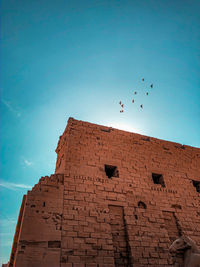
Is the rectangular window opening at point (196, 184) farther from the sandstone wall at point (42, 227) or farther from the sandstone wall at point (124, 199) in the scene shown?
the sandstone wall at point (42, 227)

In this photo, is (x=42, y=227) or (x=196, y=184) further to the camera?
(x=196, y=184)

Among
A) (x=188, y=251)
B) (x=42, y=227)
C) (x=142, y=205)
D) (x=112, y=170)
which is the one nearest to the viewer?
(x=188, y=251)

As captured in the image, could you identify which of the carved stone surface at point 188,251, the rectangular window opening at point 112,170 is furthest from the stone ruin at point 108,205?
the carved stone surface at point 188,251

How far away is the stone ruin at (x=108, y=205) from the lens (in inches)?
204

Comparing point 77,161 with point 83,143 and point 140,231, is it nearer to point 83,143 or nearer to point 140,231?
point 83,143

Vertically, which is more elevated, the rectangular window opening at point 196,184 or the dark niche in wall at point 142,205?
the rectangular window opening at point 196,184

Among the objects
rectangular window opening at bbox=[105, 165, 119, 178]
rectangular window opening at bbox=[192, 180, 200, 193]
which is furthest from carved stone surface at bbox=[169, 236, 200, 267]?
rectangular window opening at bbox=[192, 180, 200, 193]

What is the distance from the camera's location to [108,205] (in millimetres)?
6539

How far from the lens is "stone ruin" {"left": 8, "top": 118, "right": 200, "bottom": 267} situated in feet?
17.0

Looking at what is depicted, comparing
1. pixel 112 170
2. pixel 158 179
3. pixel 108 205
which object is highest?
pixel 112 170

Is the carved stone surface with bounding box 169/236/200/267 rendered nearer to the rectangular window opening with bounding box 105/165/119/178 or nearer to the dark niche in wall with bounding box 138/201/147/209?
the dark niche in wall with bounding box 138/201/147/209

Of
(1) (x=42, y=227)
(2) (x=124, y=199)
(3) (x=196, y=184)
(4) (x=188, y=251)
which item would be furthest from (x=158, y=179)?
(1) (x=42, y=227)

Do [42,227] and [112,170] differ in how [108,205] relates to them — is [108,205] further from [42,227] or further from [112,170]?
[42,227]

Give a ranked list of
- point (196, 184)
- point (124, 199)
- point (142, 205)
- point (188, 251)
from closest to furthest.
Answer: point (188, 251)
point (124, 199)
point (142, 205)
point (196, 184)
